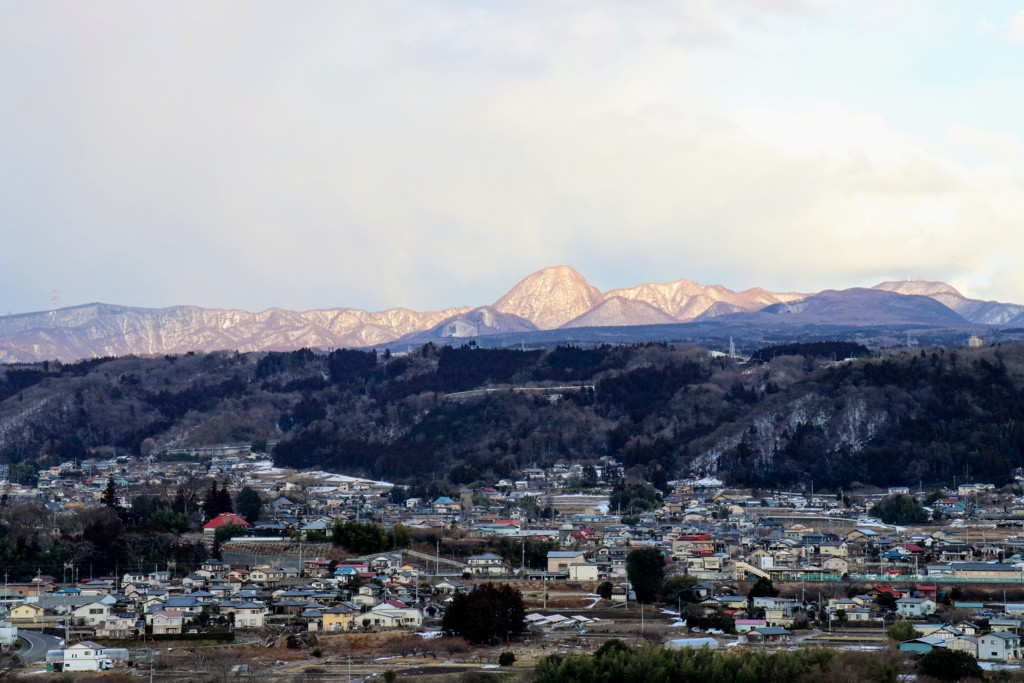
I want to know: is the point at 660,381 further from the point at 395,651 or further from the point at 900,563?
the point at 395,651

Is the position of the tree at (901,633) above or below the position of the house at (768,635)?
above

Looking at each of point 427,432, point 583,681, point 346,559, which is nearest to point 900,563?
point 346,559

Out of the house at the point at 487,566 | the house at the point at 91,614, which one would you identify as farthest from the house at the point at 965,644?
the house at the point at 91,614

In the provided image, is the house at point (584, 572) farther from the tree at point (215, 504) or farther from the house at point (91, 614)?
the tree at point (215, 504)

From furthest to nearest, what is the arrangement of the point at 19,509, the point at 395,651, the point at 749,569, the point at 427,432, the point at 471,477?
the point at 427,432 → the point at 471,477 → the point at 19,509 → the point at 749,569 → the point at 395,651

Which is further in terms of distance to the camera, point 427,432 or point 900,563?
point 427,432

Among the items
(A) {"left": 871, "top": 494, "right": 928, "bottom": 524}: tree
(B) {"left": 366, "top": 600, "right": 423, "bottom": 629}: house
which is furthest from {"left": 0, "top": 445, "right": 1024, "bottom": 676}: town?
(A) {"left": 871, "top": 494, "right": 928, "bottom": 524}: tree
